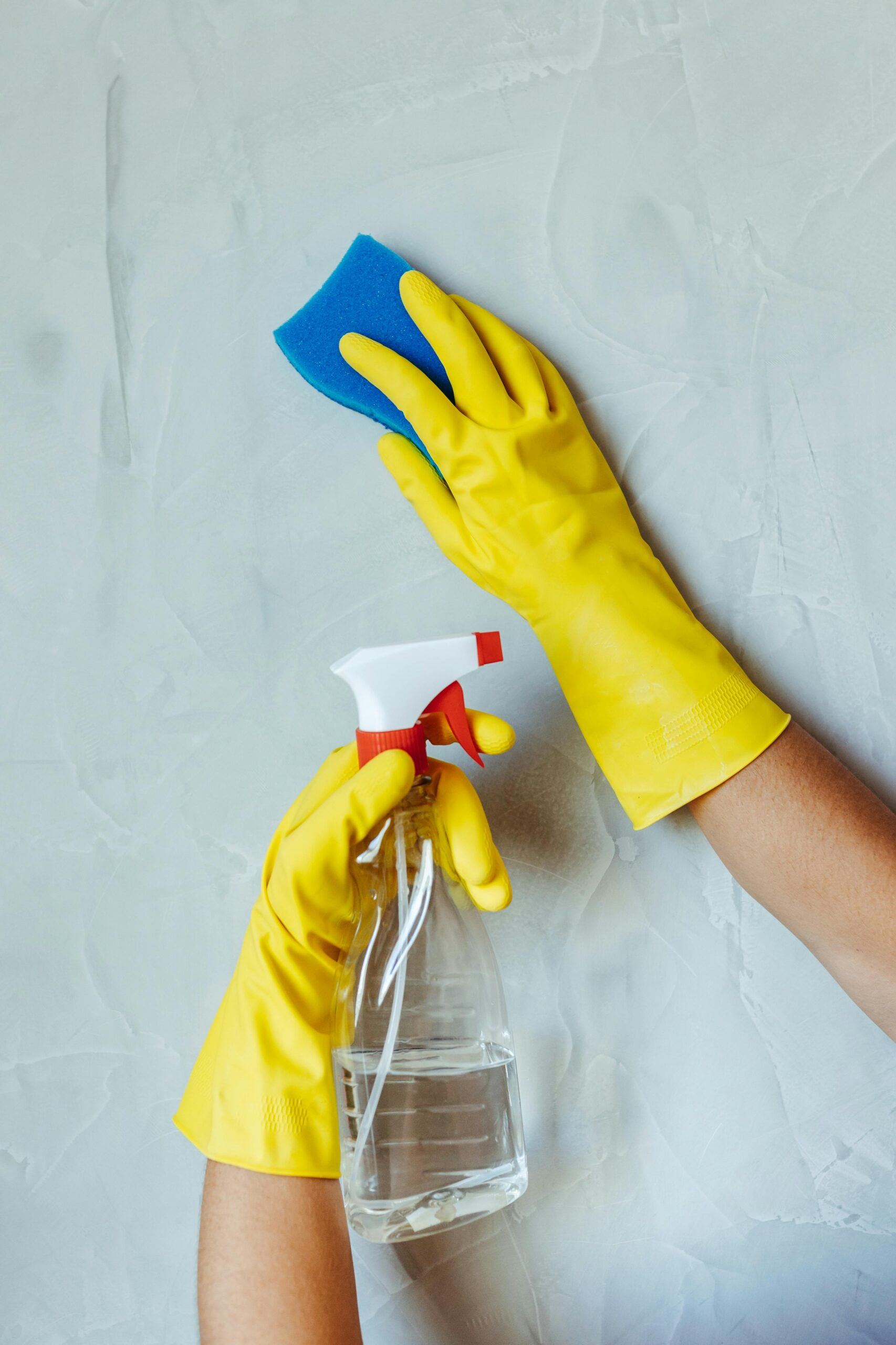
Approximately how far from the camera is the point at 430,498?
72 cm

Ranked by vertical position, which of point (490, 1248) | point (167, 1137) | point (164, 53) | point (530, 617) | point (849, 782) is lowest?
point (490, 1248)

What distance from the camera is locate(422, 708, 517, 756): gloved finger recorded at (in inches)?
24.9

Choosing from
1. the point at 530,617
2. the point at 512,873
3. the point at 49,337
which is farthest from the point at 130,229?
the point at 512,873

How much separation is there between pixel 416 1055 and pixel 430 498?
0.42 metres

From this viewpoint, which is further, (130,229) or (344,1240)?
(130,229)

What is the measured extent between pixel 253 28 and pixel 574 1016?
0.87m

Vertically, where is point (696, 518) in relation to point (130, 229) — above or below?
below

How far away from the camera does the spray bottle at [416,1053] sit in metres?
0.65

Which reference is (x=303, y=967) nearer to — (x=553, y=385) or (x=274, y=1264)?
(x=274, y=1264)

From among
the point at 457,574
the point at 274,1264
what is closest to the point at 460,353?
the point at 457,574

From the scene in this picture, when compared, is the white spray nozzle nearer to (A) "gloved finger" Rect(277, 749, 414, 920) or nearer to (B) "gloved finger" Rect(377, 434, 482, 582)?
(A) "gloved finger" Rect(277, 749, 414, 920)

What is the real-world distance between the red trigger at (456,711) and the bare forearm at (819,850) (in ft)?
0.69

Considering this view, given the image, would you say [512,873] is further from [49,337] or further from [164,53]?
[164,53]

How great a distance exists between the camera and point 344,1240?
2.21ft
